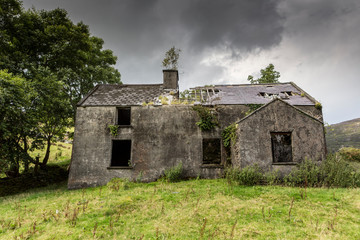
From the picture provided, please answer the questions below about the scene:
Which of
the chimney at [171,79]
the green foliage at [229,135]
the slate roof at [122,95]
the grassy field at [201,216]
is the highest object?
the chimney at [171,79]

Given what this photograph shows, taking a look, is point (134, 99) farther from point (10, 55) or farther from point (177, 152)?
point (10, 55)

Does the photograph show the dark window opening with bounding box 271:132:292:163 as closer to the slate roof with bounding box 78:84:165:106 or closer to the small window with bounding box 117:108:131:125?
the slate roof with bounding box 78:84:165:106

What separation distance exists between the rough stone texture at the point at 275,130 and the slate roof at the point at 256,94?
9.47 feet

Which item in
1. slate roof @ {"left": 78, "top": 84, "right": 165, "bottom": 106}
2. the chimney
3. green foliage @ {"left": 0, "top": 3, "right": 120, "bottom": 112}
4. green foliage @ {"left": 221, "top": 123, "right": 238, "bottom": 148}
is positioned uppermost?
green foliage @ {"left": 0, "top": 3, "right": 120, "bottom": 112}

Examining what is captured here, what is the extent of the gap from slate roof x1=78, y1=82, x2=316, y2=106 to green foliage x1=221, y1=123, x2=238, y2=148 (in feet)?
6.60

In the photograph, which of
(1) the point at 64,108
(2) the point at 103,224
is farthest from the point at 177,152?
(1) the point at 64,108

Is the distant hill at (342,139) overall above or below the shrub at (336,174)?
above

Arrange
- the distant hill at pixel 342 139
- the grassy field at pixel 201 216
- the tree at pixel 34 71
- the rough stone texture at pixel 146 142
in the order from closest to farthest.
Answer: the grassy field at pixel 201 216
the tree at pixel 34 71
the rough stone texture at pixel 146 142
the distant hill at pixel 342 139

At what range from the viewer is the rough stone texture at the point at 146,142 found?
12023mm

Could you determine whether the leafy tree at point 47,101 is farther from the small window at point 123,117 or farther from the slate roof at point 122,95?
the small window at point 123,117

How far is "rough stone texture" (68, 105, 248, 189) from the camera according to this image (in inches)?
473

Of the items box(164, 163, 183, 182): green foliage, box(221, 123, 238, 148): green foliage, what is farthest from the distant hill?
box(164, 163, 183, 182): green foliage

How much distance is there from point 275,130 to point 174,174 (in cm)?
608

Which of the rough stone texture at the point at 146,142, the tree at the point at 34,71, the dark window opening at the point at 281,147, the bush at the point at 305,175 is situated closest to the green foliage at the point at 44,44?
the tree at the point at 34,71
